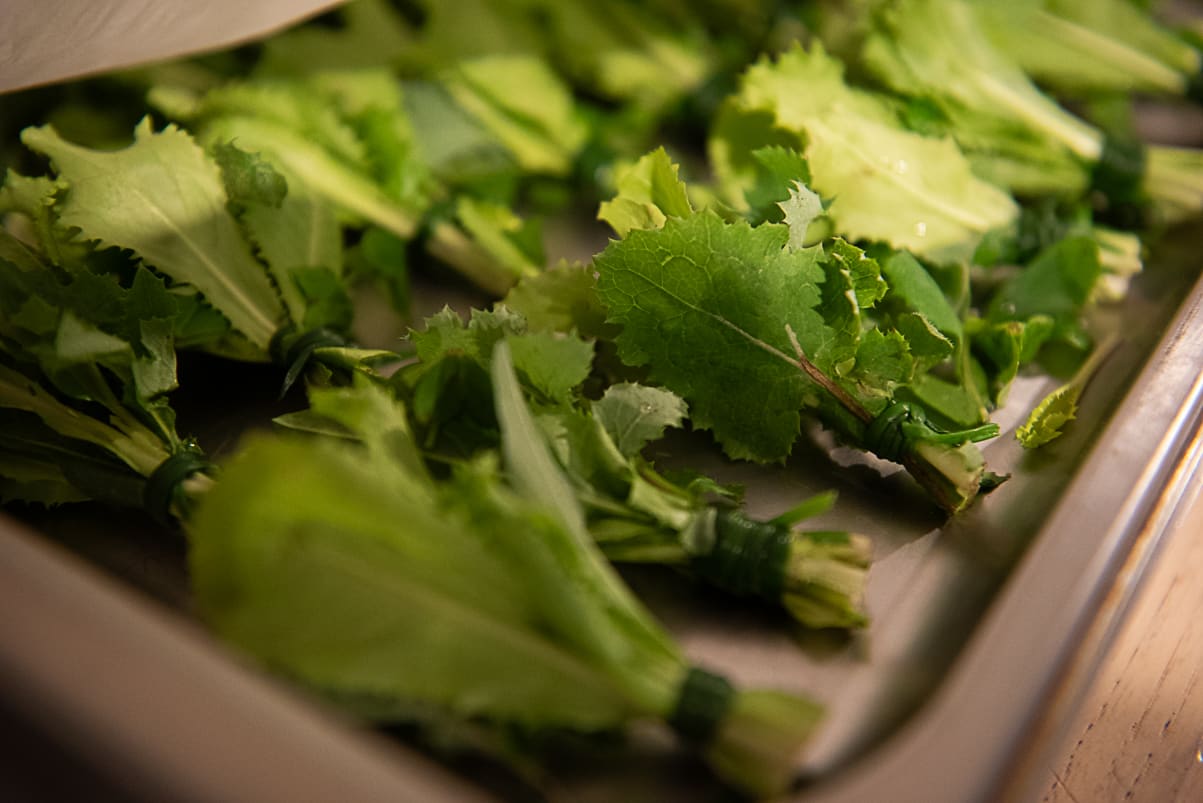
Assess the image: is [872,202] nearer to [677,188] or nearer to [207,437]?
[677,188]

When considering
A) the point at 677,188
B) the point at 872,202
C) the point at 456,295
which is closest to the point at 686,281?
the point at 677,188

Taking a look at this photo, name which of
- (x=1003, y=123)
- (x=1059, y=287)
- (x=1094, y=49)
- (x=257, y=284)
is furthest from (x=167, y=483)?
(x=1094, y=49)

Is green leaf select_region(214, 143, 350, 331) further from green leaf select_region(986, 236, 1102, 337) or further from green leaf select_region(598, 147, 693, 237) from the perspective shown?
green leaf select_region(986, 236, 1102, 337)

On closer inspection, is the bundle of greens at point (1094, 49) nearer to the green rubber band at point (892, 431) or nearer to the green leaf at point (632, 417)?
the green rubber band at point (892, 431)

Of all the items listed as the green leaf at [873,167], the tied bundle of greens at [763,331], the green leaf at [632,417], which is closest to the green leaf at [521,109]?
the green leaf at [873,167]

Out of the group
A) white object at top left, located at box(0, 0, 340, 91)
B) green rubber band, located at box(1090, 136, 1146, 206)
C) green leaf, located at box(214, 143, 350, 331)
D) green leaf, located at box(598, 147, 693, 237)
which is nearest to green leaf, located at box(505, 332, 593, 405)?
green leaf, located at box(598, 147, 693, 237)

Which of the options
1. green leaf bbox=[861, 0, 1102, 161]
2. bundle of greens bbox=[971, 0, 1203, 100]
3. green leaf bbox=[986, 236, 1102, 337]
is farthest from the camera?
bundle of greens bbox=[971, 0, 1203, 100]
